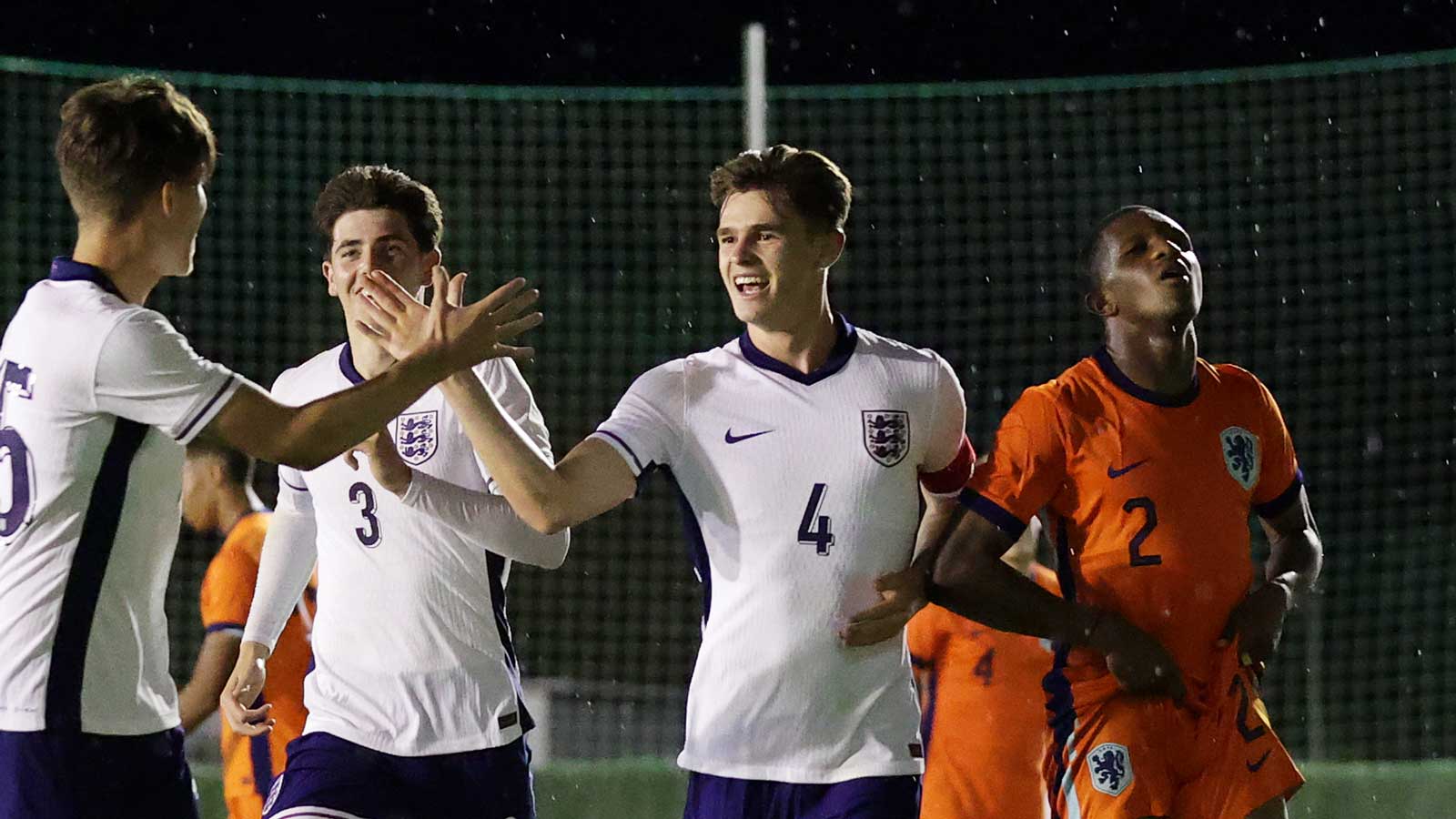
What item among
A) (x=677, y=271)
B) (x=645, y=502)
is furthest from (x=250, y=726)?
(x=645, y=502)

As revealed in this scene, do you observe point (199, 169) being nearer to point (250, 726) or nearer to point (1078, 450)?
point (250, 726)

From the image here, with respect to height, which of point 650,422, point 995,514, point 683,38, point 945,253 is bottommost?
point 995,514

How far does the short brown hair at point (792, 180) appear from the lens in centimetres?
501

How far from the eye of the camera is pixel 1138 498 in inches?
205

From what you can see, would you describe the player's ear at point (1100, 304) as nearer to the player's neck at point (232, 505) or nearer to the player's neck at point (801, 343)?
the player's neck at point (801, 343)

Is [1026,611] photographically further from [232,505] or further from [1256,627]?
[232,505]

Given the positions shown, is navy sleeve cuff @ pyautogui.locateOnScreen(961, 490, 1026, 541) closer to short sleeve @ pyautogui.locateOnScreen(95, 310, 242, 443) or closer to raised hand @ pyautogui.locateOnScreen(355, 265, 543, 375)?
raised hand @ pyautogui.locateOnScreen(355, 265, 543, 375)

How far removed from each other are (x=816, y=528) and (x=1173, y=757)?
3.66 feet

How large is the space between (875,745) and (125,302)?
6.11 feet

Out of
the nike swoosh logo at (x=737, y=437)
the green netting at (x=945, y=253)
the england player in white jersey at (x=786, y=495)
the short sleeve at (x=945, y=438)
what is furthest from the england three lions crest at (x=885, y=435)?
the green netting at (x=945, y=253)

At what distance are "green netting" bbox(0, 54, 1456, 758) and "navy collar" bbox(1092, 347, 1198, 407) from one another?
5782 mm

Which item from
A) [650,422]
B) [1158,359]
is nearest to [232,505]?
[650,422]

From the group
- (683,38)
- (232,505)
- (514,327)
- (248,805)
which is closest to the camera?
(514,327)

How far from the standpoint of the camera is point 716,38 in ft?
120
